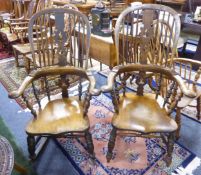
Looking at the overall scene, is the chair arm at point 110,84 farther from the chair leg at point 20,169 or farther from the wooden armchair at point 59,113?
the chair leg at point 20,169

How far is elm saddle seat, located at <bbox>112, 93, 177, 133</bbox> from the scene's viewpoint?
136 centimetres

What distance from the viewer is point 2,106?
2400mm

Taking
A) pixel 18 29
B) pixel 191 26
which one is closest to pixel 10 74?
pixel 18 29

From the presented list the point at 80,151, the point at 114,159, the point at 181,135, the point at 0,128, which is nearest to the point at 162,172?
the point at 114,159

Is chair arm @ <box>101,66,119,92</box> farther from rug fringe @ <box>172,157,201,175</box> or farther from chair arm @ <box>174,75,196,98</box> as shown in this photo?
rug fringe @ <box>172,157,201,175</box>

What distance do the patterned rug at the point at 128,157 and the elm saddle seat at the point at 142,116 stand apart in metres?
0.44

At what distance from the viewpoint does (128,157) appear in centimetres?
172

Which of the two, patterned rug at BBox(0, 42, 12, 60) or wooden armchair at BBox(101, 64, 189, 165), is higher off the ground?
wooden armchair at BBox(101, 64, 189, 165)

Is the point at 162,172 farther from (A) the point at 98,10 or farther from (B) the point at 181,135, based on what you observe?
(A) the point at 98,10

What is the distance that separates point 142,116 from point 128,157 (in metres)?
0.46

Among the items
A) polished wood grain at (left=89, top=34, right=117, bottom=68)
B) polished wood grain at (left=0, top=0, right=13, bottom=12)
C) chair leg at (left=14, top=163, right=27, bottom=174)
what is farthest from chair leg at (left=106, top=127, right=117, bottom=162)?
polished wood grain at (left=0, top=0, right=13, bottom=12)

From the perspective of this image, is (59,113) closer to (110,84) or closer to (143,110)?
(110,84)

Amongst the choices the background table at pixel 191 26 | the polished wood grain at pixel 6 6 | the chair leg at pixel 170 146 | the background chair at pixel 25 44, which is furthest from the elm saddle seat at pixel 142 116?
the polished wood grain at pixel 6 6

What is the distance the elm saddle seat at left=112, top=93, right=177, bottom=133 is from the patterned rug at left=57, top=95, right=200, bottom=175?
44 centimetres
